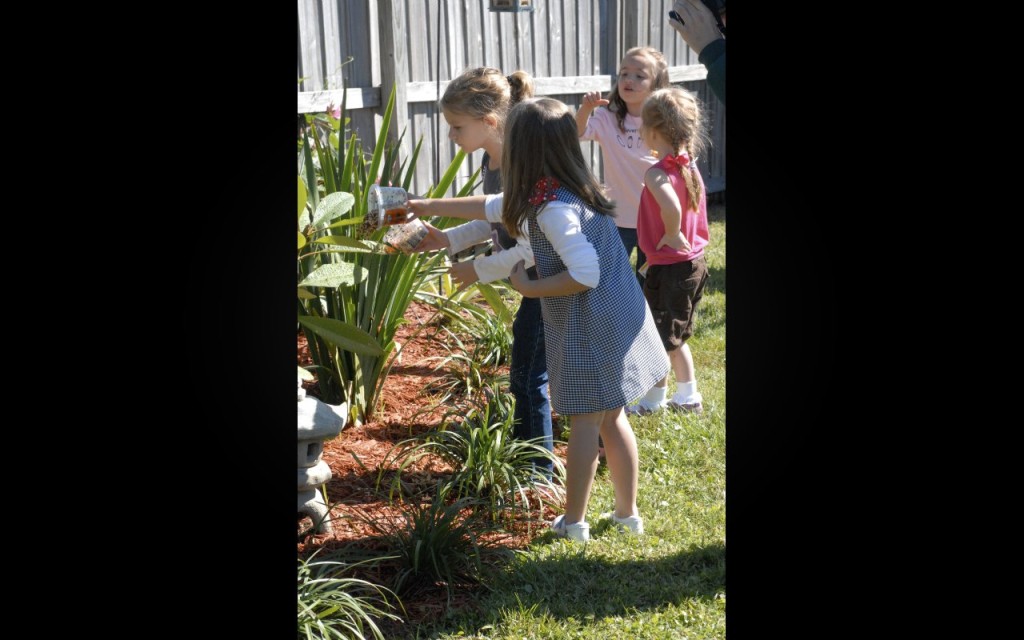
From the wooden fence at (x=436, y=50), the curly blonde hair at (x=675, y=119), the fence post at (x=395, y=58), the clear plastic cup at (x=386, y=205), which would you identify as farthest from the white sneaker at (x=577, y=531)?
the fence post at (x=395, y=58)

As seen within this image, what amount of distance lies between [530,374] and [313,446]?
925mm

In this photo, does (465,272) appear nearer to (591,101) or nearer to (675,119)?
(675,119)

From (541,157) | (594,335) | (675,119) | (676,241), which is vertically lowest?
(594,335)

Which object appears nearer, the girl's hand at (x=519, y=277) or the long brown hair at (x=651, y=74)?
the girl's hand at (x=519, y=277)

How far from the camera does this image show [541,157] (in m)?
3.28

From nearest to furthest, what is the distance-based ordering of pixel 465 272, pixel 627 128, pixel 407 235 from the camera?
pixel 465 272, pixel 407 235, pixel 627 128

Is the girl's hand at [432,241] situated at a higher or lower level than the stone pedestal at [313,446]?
higher

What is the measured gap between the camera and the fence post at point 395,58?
Result: 279 inches

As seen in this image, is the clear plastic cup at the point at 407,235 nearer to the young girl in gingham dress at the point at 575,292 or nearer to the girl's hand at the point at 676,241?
the young girl in gingham dress at the point at 575,292

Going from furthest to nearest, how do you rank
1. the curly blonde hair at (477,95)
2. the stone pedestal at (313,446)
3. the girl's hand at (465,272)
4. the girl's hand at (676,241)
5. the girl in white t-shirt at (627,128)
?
the girl in white t-shirt at (627,128), the girl's hand at (676,241), the curly blonde hair at (477,95), the girl's hand at (465,272), the stone pedestal at (313,446)

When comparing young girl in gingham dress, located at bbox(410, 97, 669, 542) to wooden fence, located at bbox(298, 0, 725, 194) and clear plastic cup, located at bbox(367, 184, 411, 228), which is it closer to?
clear plastic cup, located at bbox(367, 184, 411, 228)

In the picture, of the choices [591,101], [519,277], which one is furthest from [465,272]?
[591,101]

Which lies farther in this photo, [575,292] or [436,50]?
[436,50]

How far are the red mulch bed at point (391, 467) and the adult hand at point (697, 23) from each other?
168 cm
